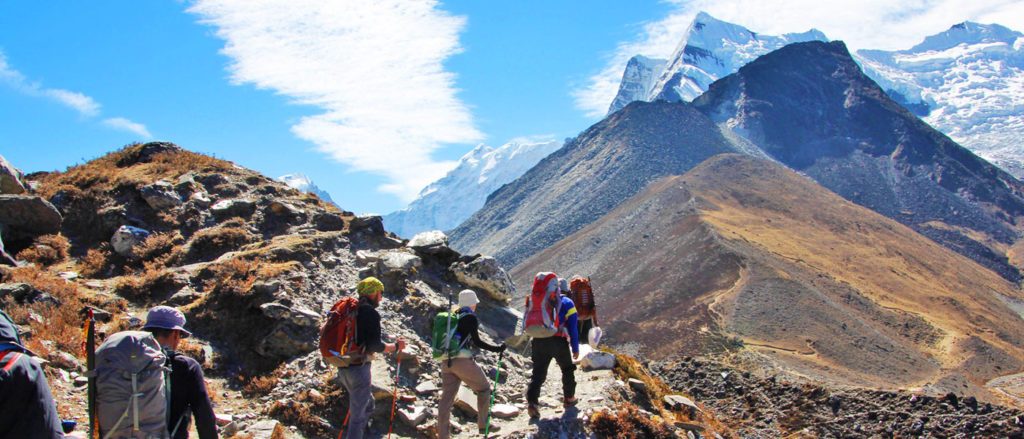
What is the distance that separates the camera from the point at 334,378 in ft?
33.9

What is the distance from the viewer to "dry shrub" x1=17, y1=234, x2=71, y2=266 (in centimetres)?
1466

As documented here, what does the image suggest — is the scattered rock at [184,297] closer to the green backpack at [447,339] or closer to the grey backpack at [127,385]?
the green backpack at [447,339]

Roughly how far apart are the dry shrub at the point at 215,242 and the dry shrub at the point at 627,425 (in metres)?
10.5

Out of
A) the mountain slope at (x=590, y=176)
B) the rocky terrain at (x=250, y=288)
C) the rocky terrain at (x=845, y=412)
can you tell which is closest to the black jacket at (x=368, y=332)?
the rocky terrain at (x=250, y=288)

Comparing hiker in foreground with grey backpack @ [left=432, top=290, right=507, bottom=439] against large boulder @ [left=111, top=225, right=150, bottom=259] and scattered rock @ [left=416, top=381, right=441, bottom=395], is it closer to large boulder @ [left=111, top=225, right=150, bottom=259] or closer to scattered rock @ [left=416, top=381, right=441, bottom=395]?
scattered rock @ [left=416, top=381, right=441, bottom=395]

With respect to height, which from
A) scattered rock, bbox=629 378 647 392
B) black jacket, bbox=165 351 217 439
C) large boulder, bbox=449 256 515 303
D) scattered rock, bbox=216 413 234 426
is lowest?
scattered rock, bbox=629 378 647 392

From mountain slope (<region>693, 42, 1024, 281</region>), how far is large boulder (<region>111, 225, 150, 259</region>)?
458 ft

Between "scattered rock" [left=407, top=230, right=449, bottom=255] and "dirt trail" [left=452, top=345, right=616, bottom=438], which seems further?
"scattered rock" [left=407, top=230, right=449, bottom=255]

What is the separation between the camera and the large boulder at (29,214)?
588 inches

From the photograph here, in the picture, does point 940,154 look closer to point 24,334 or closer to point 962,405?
point 962,405

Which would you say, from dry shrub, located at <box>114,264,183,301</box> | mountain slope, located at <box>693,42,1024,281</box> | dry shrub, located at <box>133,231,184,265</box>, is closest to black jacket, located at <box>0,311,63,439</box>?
dry shrub, located at <box>114,264,183,301</box>

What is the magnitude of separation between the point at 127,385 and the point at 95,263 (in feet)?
39.1

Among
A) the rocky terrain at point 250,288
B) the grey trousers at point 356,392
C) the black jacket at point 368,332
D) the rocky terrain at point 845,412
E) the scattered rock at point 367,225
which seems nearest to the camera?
the black jacket at point 368,332

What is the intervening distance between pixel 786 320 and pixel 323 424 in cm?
5363
